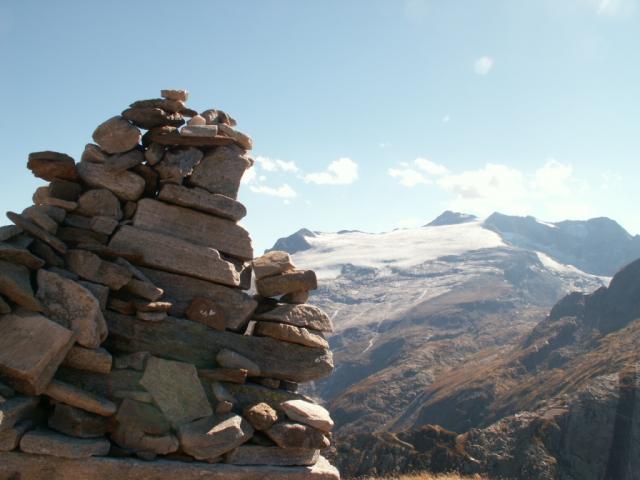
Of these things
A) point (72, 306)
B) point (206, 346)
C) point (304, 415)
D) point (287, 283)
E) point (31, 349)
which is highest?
point (287, 283)

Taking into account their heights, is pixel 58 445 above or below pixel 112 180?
below

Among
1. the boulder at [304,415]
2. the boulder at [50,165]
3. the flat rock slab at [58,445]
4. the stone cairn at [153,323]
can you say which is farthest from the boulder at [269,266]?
the flat rock slab at [58,445]

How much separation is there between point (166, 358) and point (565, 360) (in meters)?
112

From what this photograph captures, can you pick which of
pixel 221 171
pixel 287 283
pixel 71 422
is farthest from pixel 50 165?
pixel 287 283

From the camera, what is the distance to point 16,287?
9.62 meters

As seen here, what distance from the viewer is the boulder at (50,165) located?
1141cm

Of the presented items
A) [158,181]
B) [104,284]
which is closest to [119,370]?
[104,284]

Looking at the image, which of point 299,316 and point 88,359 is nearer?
point 88,359

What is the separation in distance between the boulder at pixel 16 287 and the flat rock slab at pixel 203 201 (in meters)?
3.04

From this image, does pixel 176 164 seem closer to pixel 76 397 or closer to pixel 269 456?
pixel 76 397

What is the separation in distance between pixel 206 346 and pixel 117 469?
2.77 metres

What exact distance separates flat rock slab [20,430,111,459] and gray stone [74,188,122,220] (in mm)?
4195

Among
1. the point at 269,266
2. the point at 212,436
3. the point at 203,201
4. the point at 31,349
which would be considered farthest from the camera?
the point at 269,266

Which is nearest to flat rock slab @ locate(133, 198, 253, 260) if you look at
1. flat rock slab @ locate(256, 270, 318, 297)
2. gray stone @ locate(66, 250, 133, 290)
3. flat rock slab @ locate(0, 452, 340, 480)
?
flat rock slab @ locate(256, 270, 318, 297)
